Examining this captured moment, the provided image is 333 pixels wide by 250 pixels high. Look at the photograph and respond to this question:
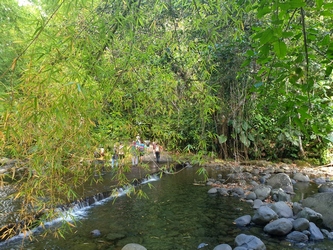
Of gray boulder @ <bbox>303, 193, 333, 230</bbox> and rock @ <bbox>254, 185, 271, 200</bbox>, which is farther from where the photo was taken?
rock @ <bbox>254, 185, 271, 200</bbox>

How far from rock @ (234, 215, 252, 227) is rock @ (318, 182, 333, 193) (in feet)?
8.96

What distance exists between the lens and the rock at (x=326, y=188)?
656 centimetres

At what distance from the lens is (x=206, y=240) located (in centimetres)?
421

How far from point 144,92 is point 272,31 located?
50.8 inches

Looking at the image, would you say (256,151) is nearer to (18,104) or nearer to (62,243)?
(62,243)

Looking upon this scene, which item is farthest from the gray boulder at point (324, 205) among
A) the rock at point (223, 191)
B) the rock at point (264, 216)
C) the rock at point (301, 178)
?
the rock at point (301, 178)

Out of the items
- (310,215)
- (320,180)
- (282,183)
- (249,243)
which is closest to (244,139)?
(320,180)

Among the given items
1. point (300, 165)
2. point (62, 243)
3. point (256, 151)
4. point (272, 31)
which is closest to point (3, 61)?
point (62, 243)

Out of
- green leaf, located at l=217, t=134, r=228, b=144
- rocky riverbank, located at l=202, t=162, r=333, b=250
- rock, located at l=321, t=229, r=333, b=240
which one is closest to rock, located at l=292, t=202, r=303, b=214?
rocky riverbank, located at l=202, t=162, r=333, b=250

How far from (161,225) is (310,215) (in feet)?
8.02

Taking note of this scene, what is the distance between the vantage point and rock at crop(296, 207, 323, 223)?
4.64 meters

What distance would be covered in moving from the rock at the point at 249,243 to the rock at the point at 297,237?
624 mm

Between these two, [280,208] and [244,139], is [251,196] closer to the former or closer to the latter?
[280,208]

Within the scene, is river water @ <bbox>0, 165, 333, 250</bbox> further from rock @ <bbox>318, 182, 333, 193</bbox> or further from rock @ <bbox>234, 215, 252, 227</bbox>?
rock @ <bbox>318, 182, 333, 193</bbox>
